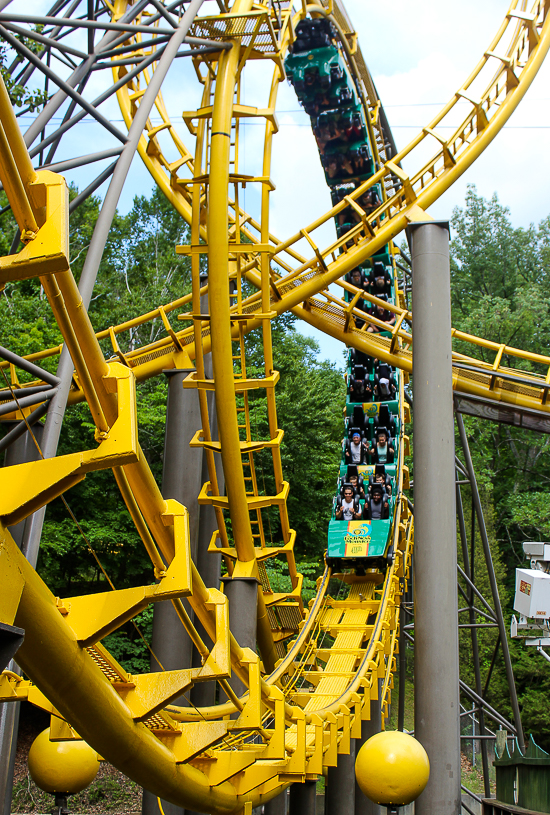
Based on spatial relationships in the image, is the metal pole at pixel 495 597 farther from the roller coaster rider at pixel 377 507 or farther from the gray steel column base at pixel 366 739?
the gray steel column base at pixel 366 739

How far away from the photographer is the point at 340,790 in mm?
8297

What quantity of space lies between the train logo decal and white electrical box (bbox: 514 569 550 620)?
2067 millimetres

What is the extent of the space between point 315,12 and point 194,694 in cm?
910

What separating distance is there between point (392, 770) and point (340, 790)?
4128mm

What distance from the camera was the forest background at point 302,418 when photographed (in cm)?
1727

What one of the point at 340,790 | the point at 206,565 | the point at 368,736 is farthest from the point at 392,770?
the point at 206,565

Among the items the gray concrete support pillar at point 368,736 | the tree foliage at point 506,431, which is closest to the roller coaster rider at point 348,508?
the gray concrete support pillar at point 368,736

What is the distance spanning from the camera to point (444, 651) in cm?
688

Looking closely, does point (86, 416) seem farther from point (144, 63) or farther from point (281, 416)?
point (144, 63)

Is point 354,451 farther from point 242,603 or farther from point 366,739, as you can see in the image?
point 242,603

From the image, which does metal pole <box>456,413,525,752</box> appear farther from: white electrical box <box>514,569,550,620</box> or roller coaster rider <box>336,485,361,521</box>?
roller coaster rider <box>336,485,361,521</box>

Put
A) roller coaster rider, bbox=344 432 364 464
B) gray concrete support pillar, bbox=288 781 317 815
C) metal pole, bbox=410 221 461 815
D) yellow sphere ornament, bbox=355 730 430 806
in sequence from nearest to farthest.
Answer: yellow sphere ornament, bbox=355 730 430 806, metal pole, bbox=410 221 461 815, gray concrete support pillar, bbox=288 781 317 815, roller coaster rider, bbox=344 432 364 464

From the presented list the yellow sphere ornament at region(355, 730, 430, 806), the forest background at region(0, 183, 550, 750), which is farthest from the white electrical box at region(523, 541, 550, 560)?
the forest background at region(0, 183, 550, 750)

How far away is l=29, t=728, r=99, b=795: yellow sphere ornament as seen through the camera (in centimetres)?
421
